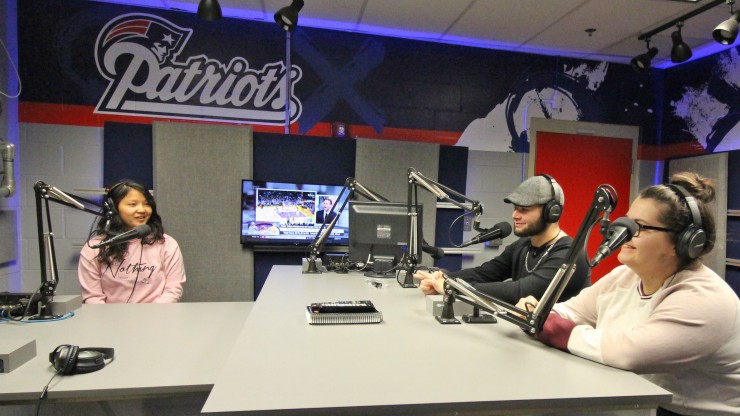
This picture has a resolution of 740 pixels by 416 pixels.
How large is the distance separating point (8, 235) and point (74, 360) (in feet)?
9.05

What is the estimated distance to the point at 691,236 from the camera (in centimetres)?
109

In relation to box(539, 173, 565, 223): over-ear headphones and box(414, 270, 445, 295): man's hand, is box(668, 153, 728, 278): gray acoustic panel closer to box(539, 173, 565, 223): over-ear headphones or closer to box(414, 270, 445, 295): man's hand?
box(539, 173, 565, 223): over-ear headphones

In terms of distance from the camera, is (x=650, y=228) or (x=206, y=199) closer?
(x=650, y=228)

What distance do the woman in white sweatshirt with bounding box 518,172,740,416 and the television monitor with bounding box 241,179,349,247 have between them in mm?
2471

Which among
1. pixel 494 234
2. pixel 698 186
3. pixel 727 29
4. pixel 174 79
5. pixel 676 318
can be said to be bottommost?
pixel 676 318

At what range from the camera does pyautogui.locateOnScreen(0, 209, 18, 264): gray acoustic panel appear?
3037mm

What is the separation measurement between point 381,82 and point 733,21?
257 centimetres

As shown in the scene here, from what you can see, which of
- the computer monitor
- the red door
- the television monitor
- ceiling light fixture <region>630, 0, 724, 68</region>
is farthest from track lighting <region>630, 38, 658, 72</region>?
the television monitor

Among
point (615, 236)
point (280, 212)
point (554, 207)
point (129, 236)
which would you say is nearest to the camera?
point (615, 236)

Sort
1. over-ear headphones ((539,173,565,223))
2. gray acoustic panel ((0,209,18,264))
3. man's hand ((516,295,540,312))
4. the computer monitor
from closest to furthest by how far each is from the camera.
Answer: man's hand ((516,295,540,312))
over-ear headphones ((539,173,565,223))
the computer monitor
gray acoustic panel ((0,209,18,264))

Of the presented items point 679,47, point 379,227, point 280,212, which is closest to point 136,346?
point 379,227

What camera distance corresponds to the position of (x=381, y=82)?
153 inches

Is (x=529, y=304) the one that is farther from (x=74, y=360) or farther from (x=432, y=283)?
(x=74, y=360)

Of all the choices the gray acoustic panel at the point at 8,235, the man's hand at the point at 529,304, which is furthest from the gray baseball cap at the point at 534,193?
the gray acoustic panel at the point at 8,235
